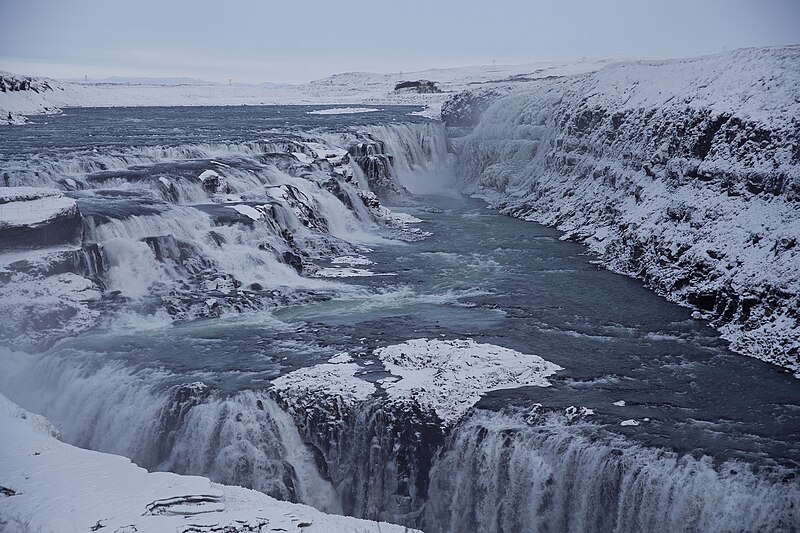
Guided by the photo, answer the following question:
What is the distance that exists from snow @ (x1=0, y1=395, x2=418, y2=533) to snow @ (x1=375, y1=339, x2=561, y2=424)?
173 inches

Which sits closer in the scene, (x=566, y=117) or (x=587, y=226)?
(x=587, y=226)

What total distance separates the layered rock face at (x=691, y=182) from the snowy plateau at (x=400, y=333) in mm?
100

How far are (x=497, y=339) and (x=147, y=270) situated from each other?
33.9 ft

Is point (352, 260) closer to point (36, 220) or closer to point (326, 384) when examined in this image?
point (36, 220)

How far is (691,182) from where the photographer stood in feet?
84.5

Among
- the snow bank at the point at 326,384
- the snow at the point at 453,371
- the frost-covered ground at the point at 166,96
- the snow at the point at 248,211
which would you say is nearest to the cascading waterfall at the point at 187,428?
the snow bank at the point at 326,384

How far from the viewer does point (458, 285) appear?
24.0 meters

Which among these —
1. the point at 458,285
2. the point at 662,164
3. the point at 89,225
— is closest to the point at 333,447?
the point at 458,285

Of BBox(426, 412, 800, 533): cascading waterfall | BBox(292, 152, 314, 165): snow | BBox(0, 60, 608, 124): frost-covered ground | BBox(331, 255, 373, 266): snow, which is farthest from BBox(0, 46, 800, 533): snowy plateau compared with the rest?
BBox(0, 60, 608, 124): frost-covered ground

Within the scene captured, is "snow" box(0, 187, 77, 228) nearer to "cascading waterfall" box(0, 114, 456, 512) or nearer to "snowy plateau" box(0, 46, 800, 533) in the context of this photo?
"snowy plateau" box(0, 46, 800, 533)

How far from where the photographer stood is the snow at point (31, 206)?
2128 cm

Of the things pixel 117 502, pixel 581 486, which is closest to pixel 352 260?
pixel 581 486

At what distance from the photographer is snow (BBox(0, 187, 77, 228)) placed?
21281 mm

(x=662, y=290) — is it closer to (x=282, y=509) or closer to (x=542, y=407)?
(x=542, y=407)
